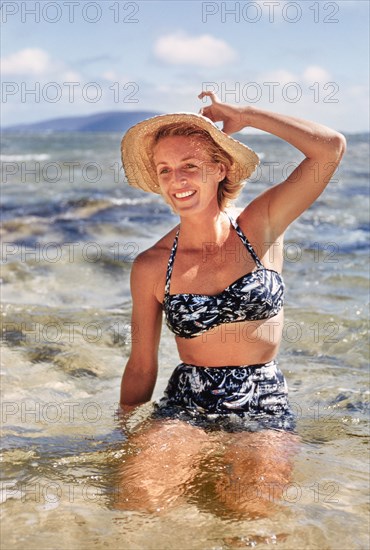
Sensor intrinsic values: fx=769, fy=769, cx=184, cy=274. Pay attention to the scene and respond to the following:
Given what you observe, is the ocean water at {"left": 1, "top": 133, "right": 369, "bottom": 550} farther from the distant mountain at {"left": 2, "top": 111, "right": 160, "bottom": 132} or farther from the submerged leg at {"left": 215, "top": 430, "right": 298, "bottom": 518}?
the distant mountain at {"left": 2, "top": 111, "right": 160, "bottom": 132}

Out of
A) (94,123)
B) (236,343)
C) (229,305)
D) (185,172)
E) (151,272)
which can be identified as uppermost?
(94,123)

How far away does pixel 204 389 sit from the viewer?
422cm

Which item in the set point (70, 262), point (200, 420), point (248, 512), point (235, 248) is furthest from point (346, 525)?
point (70, 262)

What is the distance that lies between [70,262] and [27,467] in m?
6.01

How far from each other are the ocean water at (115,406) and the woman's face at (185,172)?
123cm

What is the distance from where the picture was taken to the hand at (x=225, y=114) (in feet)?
13.7

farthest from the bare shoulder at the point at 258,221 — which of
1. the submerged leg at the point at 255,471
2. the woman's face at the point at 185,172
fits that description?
the submerged leg at the point at 255,471

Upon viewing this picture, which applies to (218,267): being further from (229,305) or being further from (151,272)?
(151,272)

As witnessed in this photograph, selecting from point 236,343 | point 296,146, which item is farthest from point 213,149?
point 236,343

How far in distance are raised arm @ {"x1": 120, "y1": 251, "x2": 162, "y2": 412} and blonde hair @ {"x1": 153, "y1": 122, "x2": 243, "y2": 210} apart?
55cm

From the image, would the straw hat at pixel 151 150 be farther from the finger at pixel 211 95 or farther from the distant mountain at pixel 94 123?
the distant mountain at pixel 94 123

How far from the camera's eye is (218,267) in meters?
4.25

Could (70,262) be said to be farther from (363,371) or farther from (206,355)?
(206,355)

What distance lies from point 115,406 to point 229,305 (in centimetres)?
143
